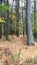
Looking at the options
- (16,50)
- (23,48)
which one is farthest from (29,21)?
(16,50)

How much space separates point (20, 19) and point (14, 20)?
0.61 meters

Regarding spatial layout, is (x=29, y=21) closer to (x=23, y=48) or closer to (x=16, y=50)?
(x=23, y=48)

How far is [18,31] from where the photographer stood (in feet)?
49.8

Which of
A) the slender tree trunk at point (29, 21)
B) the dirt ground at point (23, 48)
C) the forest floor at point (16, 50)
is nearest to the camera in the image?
the forest floor at point (16, 50)

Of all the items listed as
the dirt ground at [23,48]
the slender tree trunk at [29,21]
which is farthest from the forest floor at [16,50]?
the slender tree trunk at [29,21]

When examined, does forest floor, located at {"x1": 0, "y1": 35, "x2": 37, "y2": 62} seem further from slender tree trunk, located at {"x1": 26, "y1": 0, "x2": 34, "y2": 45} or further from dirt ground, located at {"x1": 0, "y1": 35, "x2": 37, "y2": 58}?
slender tree trunk, located at {"x1": 26, "y1": 0, "x2": 34, "y2": 45}

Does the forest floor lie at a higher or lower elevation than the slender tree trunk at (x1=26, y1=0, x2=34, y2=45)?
lower

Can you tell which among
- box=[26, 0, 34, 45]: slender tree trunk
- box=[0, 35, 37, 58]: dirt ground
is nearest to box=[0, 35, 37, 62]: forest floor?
box=[0, 35, 37, 58]: dirt ground

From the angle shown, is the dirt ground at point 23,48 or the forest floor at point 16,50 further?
the dirt ground at point 23,48

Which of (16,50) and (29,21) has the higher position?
(29,21)

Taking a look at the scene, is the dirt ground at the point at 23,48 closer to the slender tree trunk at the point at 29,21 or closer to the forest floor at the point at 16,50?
the forest floor at the point at 16,50

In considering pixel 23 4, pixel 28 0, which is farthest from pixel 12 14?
pixel 28 0

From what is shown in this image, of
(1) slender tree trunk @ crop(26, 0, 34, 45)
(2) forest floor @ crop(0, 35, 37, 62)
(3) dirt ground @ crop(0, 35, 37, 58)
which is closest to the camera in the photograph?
(2) forest floor @ crop(0, 35, 37, 62)

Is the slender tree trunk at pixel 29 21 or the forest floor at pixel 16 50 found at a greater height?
the slender tree trunk at pixel 29 21
